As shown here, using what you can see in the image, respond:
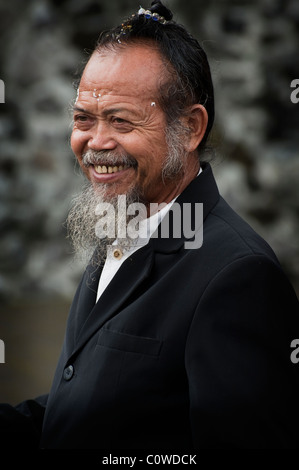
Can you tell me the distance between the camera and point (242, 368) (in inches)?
64.7

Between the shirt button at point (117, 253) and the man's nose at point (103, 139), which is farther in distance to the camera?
the shirt button at point (117, 253)

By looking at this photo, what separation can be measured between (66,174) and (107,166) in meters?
4.06

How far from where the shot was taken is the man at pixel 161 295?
166 centimetres

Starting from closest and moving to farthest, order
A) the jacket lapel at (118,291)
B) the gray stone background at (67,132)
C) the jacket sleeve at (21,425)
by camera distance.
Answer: the jacket lapel at (118,291)
the jacket sleeve at (21,425)
the gray stone background at (67,132)

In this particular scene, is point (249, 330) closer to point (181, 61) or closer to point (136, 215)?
point (136, 215)

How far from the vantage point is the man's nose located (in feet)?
6.54

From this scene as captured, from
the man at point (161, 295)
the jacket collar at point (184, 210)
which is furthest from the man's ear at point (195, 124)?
the jacket collar at point (184, 210)

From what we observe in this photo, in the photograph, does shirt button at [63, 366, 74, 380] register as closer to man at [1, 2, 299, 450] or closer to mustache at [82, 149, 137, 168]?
man at [1, 2, 299, 450]

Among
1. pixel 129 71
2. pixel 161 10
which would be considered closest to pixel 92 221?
pixel 129 71

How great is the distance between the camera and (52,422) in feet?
6.38

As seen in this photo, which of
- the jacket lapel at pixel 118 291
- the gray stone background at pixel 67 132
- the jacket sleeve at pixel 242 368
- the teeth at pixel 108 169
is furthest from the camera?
the gray stone background at pixel 67 132

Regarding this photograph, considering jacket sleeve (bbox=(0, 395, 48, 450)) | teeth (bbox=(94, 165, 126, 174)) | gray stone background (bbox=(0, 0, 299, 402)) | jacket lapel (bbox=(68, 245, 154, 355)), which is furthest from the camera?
gray stone background (bbox=(0, 0, 299, 402))

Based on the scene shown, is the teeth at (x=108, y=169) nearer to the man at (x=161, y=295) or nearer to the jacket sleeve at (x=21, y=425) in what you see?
the man at (x=161, y=295)

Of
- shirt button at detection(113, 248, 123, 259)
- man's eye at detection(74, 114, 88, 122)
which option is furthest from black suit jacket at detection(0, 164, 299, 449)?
man's eye at detection(74, 114, 88, 122)
